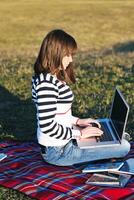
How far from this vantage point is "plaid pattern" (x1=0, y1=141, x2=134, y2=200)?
6.76m

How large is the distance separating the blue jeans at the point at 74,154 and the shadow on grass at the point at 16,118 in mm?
2079

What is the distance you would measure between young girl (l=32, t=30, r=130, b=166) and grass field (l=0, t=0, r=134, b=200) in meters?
0.84

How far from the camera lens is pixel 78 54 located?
25.3 meters

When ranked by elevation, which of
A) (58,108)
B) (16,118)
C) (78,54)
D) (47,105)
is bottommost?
(78,54)

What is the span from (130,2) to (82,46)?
86.2 ft

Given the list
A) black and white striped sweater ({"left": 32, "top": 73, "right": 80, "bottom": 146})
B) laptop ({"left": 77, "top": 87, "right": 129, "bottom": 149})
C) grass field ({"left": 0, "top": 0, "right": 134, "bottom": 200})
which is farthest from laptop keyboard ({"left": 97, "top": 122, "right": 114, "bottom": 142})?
grass field ({"left": 0, "top": 0, "right": 134, "bottom": 200})

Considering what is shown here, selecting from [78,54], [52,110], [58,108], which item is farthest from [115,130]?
[78,54]

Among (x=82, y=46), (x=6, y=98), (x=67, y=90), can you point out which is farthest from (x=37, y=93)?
(x=82, y=46)

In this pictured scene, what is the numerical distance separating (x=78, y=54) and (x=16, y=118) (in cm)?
1475

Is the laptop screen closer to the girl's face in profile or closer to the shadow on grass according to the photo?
the girl's face in profile

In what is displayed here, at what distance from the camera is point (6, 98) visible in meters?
12.5

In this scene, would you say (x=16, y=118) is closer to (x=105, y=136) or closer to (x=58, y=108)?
(x=105, y=136)

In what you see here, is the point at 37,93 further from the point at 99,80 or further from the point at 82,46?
the point at 82,46

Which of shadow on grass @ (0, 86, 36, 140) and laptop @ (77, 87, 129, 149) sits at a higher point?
laptop @ (77, 87, 129, 149)
